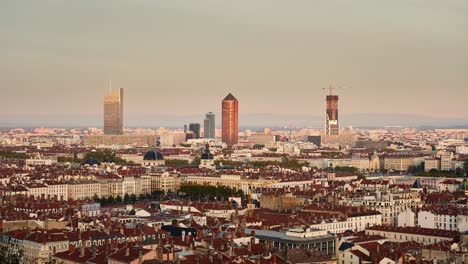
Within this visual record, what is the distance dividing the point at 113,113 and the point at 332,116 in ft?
155

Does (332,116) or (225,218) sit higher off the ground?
(332,116)

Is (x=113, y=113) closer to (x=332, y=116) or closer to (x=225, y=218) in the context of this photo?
(x=332, y=116)

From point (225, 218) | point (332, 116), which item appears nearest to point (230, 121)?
→ point (332, 116)

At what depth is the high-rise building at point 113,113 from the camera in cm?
19150

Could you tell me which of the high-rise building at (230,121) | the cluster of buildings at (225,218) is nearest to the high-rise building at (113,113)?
the high-rise building at (230,121)

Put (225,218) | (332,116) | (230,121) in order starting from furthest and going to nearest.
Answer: (332,116)
(230,121)
(225,218)

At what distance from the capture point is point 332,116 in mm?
191875

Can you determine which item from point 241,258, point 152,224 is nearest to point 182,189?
point 152,224

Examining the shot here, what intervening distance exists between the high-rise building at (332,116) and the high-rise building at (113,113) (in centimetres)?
4440

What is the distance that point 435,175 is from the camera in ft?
256

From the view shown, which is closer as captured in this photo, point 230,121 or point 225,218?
point 225,218

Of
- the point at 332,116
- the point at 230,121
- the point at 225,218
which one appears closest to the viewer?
the point at 225,218

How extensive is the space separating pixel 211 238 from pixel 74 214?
42.5 feet

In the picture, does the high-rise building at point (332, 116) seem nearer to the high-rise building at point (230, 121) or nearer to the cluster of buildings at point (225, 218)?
the high-rise building at point (230, 121)
